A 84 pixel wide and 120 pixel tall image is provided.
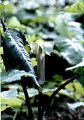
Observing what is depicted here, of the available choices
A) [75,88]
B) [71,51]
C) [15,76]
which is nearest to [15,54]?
[15,76]

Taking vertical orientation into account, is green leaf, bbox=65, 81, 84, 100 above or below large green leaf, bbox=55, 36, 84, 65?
below

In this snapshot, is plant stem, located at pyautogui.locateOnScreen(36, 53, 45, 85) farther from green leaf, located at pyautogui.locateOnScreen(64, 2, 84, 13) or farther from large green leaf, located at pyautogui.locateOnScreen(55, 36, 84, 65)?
large green leaf, located at pyautogui.locateOnScreen(55, 36, 84, 65)

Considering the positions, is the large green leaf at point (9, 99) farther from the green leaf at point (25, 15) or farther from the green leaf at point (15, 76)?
the green leaf at point (25, 15)

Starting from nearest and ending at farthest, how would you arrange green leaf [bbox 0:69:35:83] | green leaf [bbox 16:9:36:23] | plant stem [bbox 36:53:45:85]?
green leaf [bbox 0:69:35:83], plant stem [bbox 36:53:45:85], green leaf [bbox 16:9:36:23]

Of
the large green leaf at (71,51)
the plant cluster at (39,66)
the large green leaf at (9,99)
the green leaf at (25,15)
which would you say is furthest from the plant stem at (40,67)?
the green leaf at (25,15)

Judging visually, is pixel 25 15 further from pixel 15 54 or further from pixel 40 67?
pixel 15 54

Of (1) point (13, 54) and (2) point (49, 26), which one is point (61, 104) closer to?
(2) point (49, 26)

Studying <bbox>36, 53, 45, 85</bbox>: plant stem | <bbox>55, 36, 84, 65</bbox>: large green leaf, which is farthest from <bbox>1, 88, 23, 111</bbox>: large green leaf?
<bbox>55, 36, 84, 65</bbox>: large green leaf

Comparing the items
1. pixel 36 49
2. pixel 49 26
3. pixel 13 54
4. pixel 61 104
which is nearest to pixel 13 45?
pixel 13 54

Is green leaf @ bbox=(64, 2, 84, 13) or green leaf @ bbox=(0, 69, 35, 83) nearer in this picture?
green leaf @ bbox=(0, 69, 35, 83)
